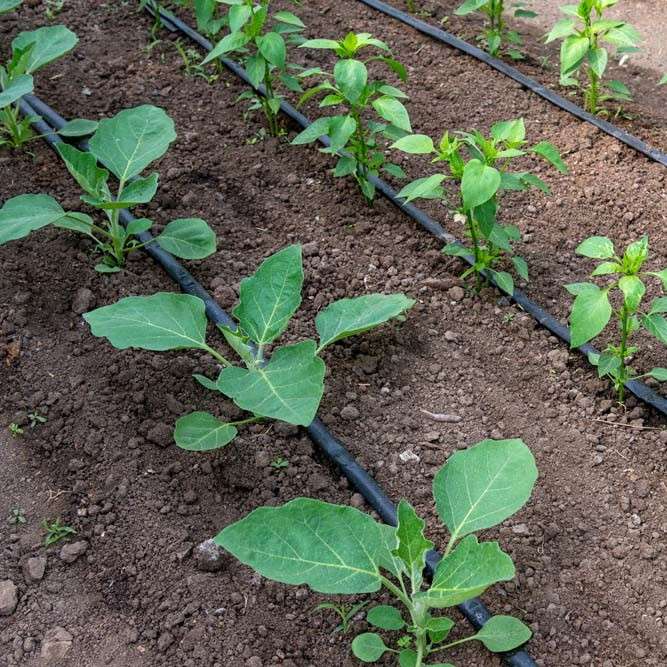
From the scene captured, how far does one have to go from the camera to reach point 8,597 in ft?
7.02

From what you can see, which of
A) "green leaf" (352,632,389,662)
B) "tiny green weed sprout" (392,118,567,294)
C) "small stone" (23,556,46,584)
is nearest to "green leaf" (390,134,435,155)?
"tiny green weed sprout" (392,118,567,294)

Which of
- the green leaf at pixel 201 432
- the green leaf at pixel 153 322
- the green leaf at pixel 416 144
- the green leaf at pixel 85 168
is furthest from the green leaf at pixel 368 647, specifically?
the green leaf at pixel 85 168

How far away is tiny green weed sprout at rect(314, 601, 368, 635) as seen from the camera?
2.10 metres

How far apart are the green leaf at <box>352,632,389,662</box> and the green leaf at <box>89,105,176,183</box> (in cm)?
171

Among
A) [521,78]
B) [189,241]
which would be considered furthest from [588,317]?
[521,78]

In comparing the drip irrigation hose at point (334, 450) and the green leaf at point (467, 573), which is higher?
the green leaf at point (467, 573)

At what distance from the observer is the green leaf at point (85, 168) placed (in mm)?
2734

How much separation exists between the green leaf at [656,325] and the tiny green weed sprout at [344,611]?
112cm

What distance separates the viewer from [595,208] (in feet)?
10.9

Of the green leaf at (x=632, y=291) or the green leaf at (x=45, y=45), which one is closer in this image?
the green leaf at (x=632, y=291)

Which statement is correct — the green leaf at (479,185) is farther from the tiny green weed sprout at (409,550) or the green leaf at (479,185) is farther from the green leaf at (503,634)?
the green leaf at (503,634)

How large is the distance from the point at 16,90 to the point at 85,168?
1.44ft

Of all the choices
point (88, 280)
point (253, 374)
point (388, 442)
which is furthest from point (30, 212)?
point (388, 442)

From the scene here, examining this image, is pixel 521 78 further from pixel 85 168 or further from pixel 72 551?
pixel 72 551
